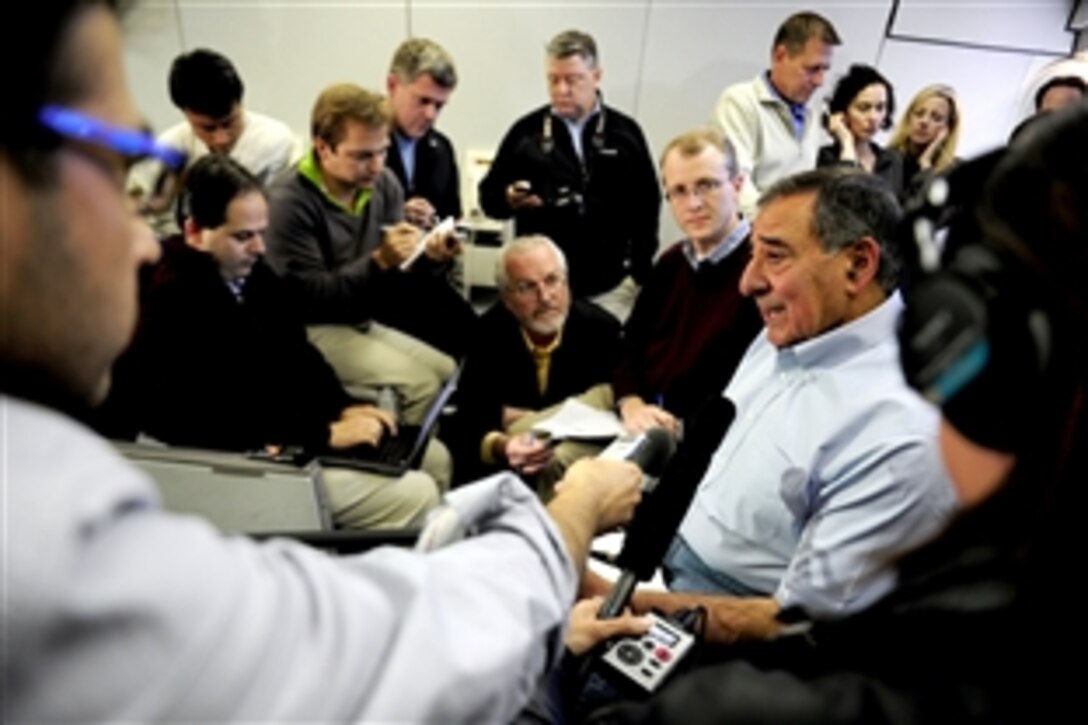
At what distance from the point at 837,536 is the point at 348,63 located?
3760 millimetres

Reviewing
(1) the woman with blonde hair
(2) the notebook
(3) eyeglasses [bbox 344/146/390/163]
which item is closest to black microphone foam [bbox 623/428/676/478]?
(2) the notebook

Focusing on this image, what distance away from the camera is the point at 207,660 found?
14.8 inches

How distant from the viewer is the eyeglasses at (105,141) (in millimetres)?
405

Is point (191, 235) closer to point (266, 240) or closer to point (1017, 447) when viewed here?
point (266, 240)

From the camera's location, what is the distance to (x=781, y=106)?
285 centimetres

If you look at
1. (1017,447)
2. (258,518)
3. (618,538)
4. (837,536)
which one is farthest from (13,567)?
(258,518)

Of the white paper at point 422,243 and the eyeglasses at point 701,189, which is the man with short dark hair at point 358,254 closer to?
the white paper at point 422,243

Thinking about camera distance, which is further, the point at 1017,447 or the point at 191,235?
the point at 191,235

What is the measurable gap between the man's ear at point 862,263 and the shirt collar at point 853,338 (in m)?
0.06

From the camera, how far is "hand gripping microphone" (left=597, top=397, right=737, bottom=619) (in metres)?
0.94

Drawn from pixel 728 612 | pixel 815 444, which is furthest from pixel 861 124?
pixel 728 612

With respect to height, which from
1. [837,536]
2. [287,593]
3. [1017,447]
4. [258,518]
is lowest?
[258,518]

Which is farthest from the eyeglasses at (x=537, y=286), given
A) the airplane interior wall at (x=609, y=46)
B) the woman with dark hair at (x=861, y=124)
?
the airplane interior wall at (x=609, y=46)

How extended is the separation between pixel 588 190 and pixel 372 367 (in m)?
1.27
